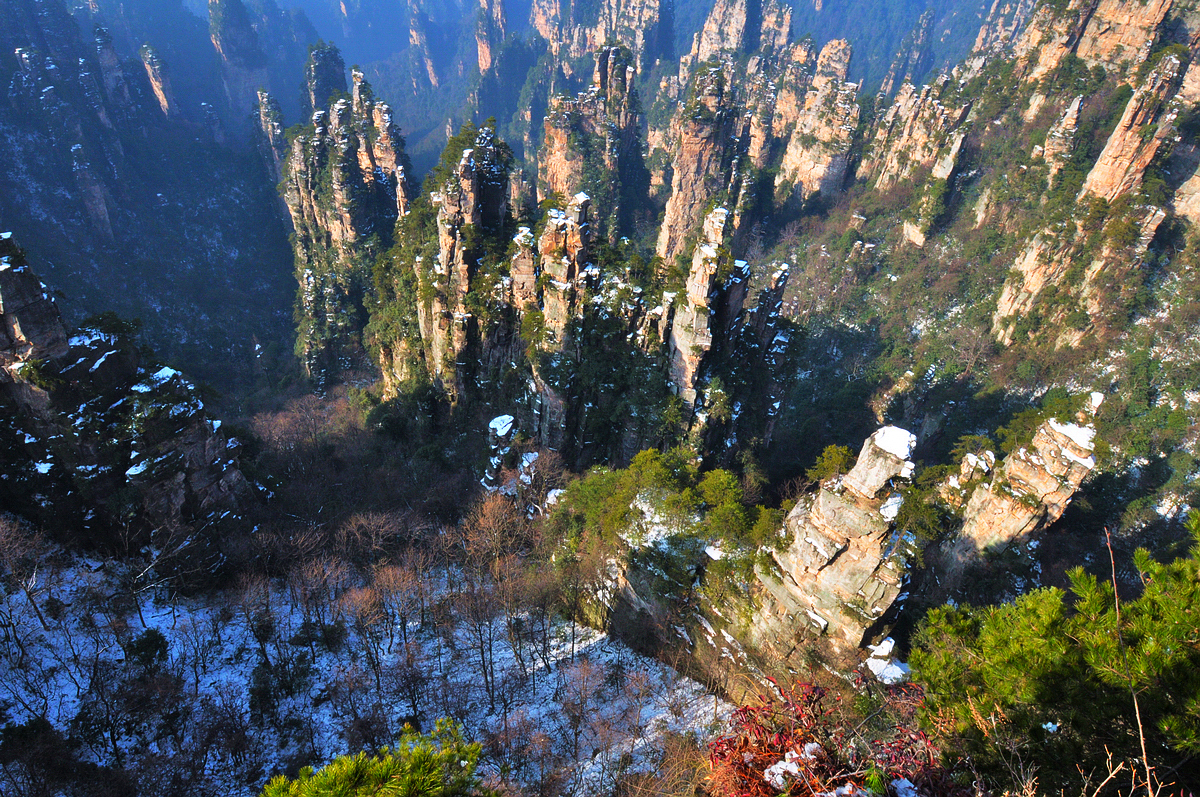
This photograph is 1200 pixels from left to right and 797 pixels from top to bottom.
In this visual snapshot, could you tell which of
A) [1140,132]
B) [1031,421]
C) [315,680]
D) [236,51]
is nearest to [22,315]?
[315,680]

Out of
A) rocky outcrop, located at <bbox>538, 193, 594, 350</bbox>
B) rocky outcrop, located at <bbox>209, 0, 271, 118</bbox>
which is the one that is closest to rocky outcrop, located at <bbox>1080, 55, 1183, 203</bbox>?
rocky outcrop, located at <bbox>538, 193, 594, 350</bbox>

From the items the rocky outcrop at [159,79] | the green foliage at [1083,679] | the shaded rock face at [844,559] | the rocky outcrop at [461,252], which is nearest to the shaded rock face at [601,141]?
the rocky outcrop at [461,252]

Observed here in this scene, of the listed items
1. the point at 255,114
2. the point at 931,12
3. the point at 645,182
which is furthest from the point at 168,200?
the point at 931,12

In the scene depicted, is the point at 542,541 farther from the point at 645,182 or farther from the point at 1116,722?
the point at 645,182

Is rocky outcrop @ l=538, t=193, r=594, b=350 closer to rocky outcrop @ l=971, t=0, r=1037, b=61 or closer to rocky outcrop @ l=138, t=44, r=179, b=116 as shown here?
rocky outcrop @ l=138, t=44, r=179, b=116

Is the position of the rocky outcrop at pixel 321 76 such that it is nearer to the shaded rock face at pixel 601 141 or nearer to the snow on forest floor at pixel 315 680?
the shaded rock face at pixel 601 141

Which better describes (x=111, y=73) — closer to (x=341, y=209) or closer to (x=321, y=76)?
(x=321, y=76)
